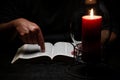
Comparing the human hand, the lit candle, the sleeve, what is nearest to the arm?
the human hand

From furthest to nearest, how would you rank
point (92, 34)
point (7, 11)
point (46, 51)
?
point (7, 11) < point (46, 51) < point (92, 34)

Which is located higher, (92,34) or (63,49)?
(92,34)

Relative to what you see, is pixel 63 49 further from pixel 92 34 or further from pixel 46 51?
pixel 92 34

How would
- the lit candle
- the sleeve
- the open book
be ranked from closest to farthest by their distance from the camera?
the lit candle
the open book
the sleeve

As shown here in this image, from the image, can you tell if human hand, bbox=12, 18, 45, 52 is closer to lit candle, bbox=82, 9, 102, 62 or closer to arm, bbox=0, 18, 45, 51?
arm, bbox=0, 18, 45, 51

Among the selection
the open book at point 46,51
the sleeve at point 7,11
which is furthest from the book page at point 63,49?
the sleeve at point 7,11

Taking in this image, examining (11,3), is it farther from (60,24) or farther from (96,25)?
(96,25)

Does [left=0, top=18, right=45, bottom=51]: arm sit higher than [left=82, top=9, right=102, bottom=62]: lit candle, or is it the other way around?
[left=82, top=9, right=102, bottom=62]: lit candle

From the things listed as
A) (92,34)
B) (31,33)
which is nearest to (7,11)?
(31,33)

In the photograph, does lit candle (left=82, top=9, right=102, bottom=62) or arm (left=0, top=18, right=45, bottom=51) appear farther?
arm (left=0, top=18, right=45, bottom=51)

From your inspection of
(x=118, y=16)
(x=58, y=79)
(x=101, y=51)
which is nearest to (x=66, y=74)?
(x=58, y=79)

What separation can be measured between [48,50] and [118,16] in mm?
1221

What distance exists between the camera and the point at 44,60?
3.88ft

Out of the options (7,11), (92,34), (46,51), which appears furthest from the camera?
(7,11)
